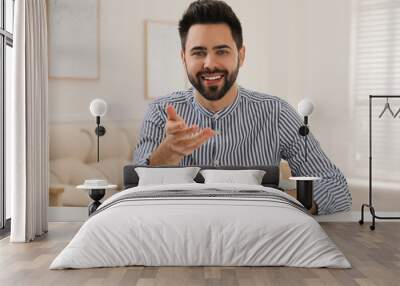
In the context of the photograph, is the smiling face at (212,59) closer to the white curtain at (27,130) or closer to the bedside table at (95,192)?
the bedside table at (95,192)

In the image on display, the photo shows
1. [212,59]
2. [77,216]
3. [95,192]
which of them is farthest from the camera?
[77,216]

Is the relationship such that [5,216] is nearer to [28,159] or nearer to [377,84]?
[28,159]

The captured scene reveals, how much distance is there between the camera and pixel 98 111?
22.4 ft

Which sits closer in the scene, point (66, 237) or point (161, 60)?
→ point (66, 237)

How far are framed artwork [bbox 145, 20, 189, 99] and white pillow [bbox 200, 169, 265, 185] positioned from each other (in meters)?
1.14

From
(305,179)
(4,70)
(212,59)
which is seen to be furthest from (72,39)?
(305,179)

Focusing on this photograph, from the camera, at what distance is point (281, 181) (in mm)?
6719

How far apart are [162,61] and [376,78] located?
7.84 feet

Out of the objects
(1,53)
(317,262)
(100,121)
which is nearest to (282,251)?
(317,262)

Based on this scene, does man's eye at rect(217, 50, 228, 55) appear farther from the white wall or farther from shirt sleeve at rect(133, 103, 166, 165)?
shirt sleeve at rect(133, 103, 166, 165)

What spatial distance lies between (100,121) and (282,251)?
3.22m

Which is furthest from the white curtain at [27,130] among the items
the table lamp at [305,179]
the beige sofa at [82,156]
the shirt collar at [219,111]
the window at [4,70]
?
the table lamp at [305,179]

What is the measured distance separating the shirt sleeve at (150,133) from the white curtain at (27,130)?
1073mm

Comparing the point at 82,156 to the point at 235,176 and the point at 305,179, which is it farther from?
the point at 305,179
